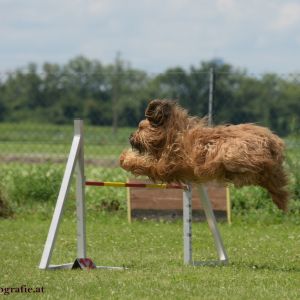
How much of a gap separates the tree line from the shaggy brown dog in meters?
4.98

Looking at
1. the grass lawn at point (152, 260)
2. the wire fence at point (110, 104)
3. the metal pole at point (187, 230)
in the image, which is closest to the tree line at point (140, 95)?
the wire fence at point (110, 104)

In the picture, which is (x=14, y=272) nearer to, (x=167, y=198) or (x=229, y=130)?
(x=229, y=130)

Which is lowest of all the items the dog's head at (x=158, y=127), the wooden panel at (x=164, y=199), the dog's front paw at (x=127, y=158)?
the wooden panel at (x=164, y=199)

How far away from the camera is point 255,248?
9867mm

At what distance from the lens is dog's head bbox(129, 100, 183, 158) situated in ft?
24.7

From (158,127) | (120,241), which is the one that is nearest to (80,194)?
(158,127)

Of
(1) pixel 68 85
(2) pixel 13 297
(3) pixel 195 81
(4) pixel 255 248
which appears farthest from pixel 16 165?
(2) pixel 13 297

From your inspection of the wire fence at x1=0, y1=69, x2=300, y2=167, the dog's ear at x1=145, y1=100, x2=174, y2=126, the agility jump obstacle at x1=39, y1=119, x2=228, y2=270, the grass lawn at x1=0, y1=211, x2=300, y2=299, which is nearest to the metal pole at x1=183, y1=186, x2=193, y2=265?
the agility jump obstacle at x1=39, y1=119, x2=228, y2=270

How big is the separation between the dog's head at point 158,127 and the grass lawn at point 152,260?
3.68ft

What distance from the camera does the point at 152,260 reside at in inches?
343

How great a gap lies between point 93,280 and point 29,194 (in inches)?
277

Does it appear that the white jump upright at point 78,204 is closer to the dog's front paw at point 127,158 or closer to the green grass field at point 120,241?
the green grass field at point 120,241

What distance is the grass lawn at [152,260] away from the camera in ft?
22.1

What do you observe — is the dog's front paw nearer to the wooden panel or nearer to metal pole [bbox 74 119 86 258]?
metal pole [bbox 74 119 86 258]
